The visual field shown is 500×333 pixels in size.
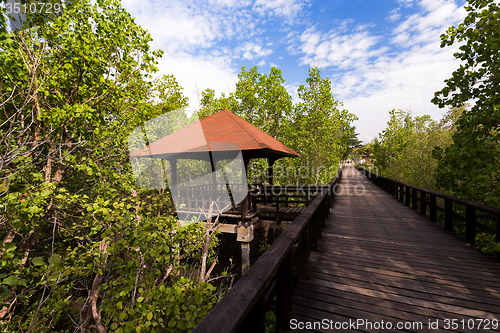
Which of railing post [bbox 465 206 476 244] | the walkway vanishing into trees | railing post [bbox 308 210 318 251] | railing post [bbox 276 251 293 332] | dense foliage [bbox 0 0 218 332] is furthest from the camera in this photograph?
railing post [bbox 465 206 476 244]

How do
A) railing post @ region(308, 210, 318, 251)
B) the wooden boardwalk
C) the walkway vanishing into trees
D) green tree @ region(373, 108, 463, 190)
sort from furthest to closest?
1. green tree @ region(373, 108, 463, 190)
2. railing post @ region(308, 210, 318, 251)
3. the wooden boardwalk
4. the walkway vanishing into trees

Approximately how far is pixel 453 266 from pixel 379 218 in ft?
11.6

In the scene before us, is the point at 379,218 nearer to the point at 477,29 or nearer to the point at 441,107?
the point at 441,107

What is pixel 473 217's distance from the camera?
4406 mm

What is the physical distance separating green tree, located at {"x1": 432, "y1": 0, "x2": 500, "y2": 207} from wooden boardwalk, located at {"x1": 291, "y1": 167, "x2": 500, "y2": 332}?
Answer: 1392 mm

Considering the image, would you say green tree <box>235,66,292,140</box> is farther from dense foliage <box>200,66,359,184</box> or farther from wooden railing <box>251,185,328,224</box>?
wooden railing <box>251,185,328,224</box>

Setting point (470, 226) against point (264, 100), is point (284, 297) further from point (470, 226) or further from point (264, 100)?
point (264, 100)

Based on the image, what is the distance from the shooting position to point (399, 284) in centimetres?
300

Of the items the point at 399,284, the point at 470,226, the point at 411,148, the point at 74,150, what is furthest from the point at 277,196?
the point at 411,148

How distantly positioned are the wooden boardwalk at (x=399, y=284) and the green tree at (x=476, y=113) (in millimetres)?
1392

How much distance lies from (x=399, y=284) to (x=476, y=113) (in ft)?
15.1

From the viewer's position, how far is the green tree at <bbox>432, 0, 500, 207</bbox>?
457 cm

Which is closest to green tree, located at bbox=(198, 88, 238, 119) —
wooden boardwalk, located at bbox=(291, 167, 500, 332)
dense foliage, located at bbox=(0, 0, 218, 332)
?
dense foliage, located at bbox=(0, 0, 218, 332)

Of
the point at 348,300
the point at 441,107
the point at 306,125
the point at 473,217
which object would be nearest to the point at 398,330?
the point at 348,300
